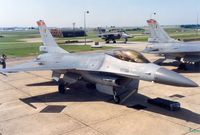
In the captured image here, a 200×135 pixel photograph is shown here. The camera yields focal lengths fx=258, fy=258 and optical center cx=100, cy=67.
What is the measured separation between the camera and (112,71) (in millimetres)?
13805

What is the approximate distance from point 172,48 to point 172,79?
14.1 meters

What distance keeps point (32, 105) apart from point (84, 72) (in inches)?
140

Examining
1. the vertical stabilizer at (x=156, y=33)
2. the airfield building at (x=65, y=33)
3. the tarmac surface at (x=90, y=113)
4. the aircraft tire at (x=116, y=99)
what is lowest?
the tarmac surface at (x=90, y=113)

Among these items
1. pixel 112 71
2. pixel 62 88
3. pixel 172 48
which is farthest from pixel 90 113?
pixel 172 48

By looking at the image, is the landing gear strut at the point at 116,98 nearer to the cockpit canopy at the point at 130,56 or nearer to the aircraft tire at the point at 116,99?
the aircraft tire at the point at 116,99

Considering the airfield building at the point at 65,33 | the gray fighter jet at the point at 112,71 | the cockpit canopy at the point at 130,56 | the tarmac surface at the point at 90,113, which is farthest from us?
the airfield building at the point at 65,33

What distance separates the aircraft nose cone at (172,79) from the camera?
1112 centimetres

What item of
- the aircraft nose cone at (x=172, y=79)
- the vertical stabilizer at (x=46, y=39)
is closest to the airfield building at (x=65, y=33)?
the vertical stabilizer at (x=46, y=39)

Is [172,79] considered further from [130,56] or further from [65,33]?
[65,33]

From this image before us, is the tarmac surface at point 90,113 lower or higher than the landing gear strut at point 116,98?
lower

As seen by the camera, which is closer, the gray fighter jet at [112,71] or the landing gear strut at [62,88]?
the gray fighter jet at [112,71]

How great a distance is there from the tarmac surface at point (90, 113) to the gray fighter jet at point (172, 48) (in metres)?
7.73

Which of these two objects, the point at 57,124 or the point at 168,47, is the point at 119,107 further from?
the point at 168,47

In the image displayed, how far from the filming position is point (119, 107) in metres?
13.5
